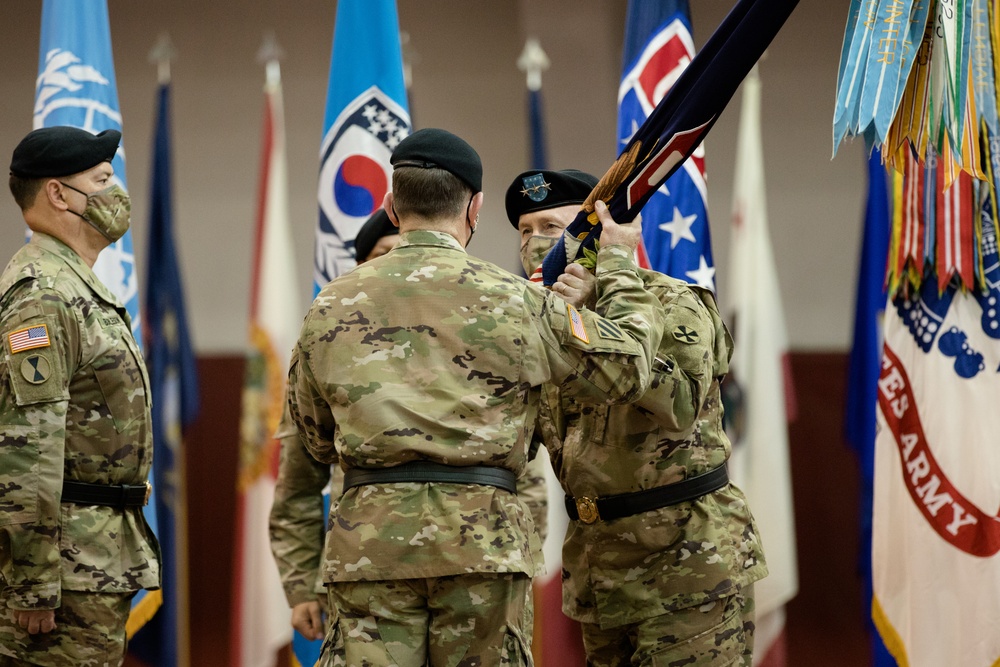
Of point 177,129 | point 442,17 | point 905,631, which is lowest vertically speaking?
point 905,631

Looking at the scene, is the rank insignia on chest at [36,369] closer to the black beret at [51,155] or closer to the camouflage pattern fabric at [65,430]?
the camouflage pattern fabric at [65,430]

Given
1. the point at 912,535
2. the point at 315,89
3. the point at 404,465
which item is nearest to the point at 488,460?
the point at 404,465

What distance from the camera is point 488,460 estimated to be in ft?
5.94

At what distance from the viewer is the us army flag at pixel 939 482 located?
3.10 m

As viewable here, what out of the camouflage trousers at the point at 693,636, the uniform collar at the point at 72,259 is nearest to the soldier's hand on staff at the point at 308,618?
the camouflage trousers at the point at 693,636

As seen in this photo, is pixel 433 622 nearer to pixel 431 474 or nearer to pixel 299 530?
pixel 431 474

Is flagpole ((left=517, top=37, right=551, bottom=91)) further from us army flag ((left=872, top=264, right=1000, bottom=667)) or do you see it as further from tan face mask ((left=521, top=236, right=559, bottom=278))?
tan face mask ((left=521, top=236, right=559, bottom=278))

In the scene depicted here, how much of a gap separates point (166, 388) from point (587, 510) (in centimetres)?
251

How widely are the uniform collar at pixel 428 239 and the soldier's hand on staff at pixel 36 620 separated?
109cm

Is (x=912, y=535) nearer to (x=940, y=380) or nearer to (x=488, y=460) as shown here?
(x=940, y=380)

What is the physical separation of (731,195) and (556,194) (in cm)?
260

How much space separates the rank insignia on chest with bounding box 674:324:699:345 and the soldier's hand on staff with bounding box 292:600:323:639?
110 centimetres

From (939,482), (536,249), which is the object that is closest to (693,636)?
(536,249)

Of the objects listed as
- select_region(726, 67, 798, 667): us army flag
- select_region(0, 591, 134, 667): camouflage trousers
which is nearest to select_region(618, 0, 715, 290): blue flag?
select_region(726, 67, 798, 667): us army flag
